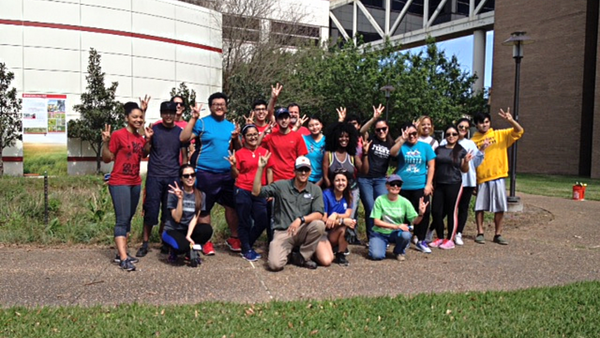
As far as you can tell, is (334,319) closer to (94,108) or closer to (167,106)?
(167,106)

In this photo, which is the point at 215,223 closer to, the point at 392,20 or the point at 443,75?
the point at 443,75

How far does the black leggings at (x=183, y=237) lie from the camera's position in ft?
19.4

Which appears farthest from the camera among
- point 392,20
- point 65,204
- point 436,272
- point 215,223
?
point 392,20

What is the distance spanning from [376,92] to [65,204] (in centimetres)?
1816

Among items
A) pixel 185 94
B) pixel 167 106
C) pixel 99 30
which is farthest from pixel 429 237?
pixel 99 30

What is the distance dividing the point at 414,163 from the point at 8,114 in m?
15.3

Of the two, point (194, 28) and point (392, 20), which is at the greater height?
point (392, 20)

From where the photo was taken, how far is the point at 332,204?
6527 mm

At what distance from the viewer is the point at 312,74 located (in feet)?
87.7

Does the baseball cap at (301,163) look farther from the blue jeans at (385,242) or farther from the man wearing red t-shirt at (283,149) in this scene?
the blue jeans at (385,242)

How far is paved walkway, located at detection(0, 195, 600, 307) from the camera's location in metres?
4.95

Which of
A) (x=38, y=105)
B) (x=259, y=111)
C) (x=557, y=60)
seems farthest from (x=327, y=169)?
(x=557, y=60)

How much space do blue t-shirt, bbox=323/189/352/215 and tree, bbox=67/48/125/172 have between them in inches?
544

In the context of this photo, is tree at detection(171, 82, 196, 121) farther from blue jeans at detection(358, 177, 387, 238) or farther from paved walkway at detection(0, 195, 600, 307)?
blue jeans at detection(358, 177, 387, 238)
